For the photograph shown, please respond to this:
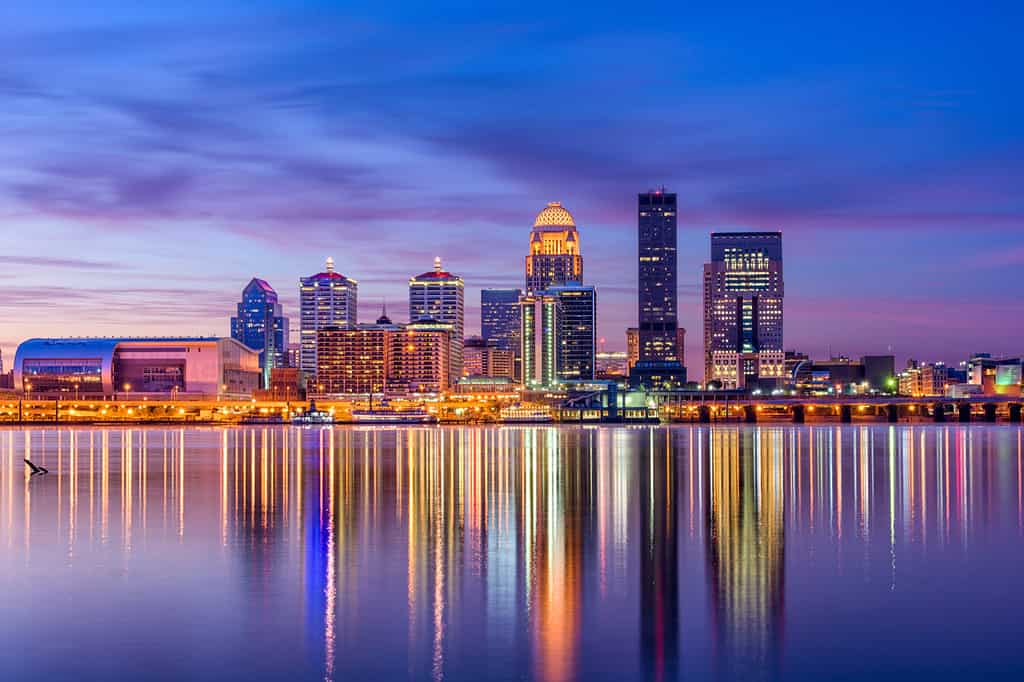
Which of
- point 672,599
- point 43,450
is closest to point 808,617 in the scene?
point 672,599

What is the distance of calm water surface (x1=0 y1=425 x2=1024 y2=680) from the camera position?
2144 centimetres

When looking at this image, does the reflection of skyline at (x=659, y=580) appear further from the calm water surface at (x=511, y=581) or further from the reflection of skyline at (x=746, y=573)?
the reflection of skyline at (x=746, y=573)

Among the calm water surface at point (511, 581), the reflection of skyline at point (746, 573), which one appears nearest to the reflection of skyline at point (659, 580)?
the calm water surface at point (511, 581)

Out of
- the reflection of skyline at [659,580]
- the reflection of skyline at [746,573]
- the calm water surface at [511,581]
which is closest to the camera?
the calm water surface at [511,581]

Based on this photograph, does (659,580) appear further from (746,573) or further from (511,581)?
(511,581)

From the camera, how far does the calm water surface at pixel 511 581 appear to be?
21438mm

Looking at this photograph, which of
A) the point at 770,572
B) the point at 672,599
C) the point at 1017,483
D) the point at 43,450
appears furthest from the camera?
the point at 43,450

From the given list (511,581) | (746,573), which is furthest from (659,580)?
(511,581)

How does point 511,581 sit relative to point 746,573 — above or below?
above

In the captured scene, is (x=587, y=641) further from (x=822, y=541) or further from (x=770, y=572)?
(x=822, y=541)

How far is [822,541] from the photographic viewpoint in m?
37.3

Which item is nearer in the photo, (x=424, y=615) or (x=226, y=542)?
(x=424, y=615)

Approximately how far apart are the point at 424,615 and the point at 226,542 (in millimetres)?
13903

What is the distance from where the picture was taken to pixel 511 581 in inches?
1147
